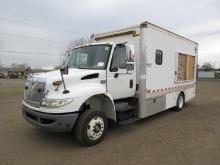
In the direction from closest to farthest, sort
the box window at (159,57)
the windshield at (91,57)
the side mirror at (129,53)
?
1. the windshield at (91,57)
2. the side mirror at (129,53)
3. the box window at (159,57)

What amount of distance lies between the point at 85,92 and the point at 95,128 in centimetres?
95

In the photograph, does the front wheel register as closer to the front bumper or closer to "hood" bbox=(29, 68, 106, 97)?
the front bumper

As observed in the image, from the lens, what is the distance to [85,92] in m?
4.83

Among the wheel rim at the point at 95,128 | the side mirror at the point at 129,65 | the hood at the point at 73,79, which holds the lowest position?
the wheel rim at the point at 95,128

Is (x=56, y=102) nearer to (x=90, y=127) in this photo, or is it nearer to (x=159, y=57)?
(x=90, y=127)

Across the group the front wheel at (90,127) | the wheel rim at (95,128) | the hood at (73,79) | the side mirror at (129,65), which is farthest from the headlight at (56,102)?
the side mirror at (129,65)

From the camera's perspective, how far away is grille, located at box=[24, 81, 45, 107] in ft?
15.5

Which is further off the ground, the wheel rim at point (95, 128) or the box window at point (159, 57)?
the box window at point (159, 57)

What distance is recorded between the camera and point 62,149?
195 inches

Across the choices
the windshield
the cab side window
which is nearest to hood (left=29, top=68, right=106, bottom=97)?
the windshield

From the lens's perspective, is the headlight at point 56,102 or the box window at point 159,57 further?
the box window at point 159,57

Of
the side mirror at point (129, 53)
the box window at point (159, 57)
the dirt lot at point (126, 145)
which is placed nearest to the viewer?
the dirt lot at point (126, 145)

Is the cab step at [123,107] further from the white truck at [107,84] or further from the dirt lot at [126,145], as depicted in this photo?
the dirt lot at [126,145]

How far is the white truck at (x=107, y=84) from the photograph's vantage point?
182 inches
